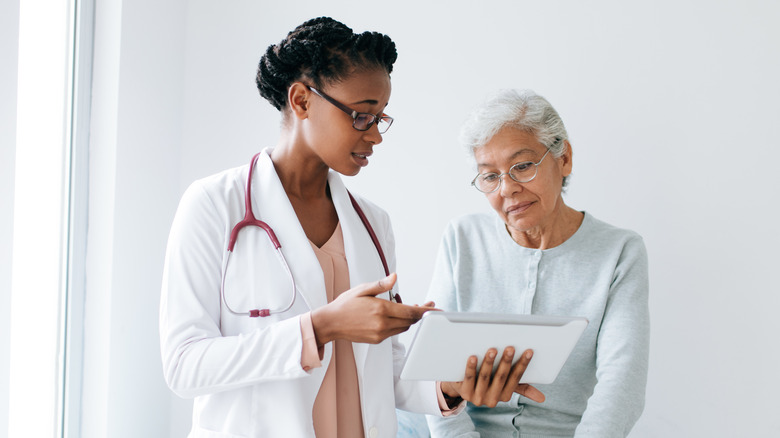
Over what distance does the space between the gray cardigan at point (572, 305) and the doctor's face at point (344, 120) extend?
547 millimetres

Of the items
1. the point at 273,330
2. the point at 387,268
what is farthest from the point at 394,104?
the point at 273,330

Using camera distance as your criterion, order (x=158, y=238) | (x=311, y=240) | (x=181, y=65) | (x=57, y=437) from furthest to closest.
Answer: (x=181, y=65) < (x=158, y=238) < (x=57, y=437) < (x=311, y=240)

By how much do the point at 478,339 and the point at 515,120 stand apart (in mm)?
670

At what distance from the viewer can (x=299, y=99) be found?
1.34 meters

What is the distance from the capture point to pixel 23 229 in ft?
5.76

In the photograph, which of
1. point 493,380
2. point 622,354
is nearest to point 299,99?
point 493,380

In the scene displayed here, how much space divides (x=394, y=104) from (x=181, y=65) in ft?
2.78

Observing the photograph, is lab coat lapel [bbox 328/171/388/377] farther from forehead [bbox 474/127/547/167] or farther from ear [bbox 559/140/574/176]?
ear [bbox 559/140/574/176]

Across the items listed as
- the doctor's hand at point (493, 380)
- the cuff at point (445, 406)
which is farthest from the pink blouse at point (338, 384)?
the doctor's hand at point (493, 380)

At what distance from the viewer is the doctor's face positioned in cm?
132

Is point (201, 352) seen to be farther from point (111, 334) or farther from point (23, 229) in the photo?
point (111, 334)

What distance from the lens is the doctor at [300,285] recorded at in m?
1.13

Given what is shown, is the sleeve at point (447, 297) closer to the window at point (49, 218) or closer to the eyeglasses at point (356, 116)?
A: the eyeglasses at point (356, 116)

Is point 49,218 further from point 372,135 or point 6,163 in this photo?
point 372,135
